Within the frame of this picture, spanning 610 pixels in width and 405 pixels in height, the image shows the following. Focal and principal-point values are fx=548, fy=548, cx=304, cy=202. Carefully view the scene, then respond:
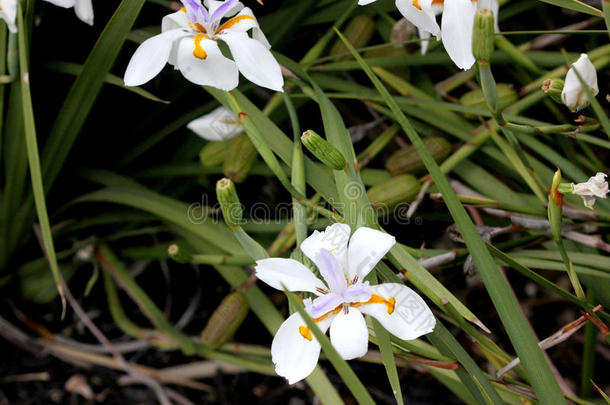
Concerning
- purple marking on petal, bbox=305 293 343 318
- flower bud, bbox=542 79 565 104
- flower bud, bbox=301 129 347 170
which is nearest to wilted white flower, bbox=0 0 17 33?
flower bud, bbox=301 129 347 170

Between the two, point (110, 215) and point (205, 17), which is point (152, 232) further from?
point (205, 17)

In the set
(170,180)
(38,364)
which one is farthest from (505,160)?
(38,364)

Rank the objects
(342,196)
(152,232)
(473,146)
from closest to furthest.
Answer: (342,196), (473,146), (152,232)

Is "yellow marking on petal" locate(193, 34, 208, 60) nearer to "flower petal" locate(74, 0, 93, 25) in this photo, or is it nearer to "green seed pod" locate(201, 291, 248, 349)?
"flower petal" locate(74, 0, 93, 25)

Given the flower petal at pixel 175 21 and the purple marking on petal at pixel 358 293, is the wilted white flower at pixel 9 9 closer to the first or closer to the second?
the flower petal at pixel 175 21

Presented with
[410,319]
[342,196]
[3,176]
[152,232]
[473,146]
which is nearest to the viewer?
[410,319]

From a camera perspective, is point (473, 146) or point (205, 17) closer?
point (205, 17)
